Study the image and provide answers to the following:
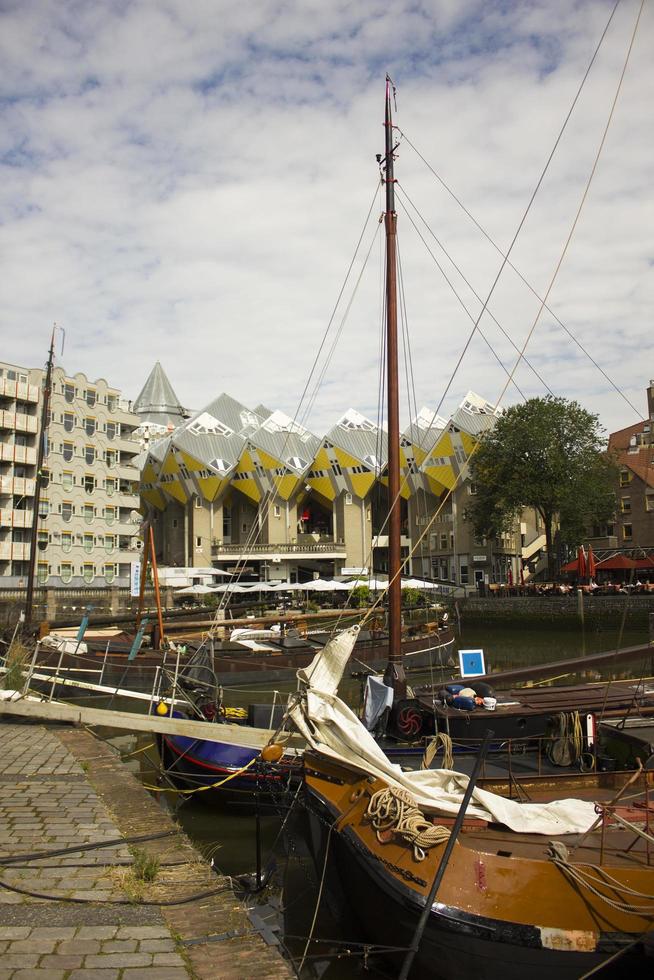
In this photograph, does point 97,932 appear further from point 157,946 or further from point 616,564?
point 616,564

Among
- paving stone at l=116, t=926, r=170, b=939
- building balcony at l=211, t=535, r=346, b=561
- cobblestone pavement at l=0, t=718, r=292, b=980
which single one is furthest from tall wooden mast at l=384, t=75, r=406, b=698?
building balcony at l=211, t=535, r=346, b=561

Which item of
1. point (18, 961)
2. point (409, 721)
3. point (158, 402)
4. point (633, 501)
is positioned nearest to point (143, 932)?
point (18, 961)

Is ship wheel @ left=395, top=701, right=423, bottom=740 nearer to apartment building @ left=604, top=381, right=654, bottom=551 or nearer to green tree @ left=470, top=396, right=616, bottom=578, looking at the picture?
green tree @ left=470, top=396, right=616, bottom=578

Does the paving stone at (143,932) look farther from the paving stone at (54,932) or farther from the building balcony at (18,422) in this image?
the building balcony at (18,422)

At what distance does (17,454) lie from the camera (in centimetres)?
5459

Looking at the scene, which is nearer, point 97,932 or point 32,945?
point 32,945

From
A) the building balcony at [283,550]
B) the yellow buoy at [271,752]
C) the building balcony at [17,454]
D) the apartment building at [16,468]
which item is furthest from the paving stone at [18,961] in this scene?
the building balcony at [283,550]

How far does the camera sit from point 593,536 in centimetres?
6919

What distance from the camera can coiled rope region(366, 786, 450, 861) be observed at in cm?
659

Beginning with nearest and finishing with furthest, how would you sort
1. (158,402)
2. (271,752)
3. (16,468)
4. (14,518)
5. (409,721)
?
(271,752) < (409,721) < (14,518) < (16,468) < (158,402)

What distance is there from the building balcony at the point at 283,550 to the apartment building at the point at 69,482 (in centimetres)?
1121

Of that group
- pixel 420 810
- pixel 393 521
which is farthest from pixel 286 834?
pixel 393 521

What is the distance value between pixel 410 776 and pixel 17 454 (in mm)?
52378

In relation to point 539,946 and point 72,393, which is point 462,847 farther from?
point 72,393
